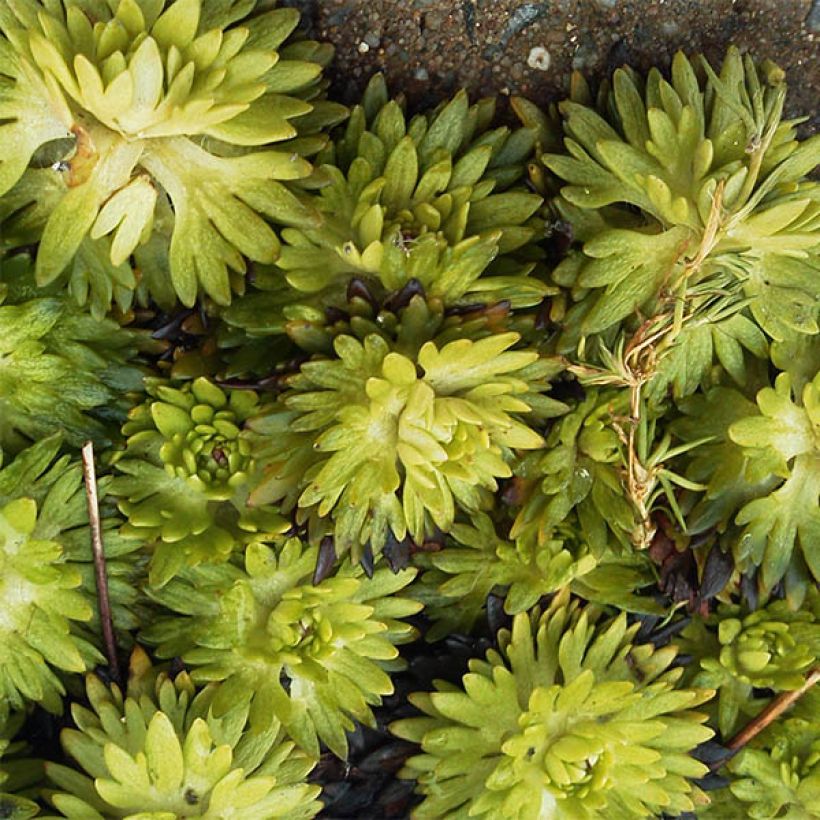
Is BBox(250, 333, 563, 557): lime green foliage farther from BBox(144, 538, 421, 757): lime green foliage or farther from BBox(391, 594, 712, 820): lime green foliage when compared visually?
BBox(391, 594, 712, 820): lime green foliage

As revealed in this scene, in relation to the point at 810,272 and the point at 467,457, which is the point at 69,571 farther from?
the point at 810,272

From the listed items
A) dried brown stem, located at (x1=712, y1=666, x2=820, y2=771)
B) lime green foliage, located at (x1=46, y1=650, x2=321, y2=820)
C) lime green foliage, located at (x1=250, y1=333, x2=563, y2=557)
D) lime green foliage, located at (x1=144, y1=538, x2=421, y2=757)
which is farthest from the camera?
dried brown stem, located at (x1=712, y1=666, x2=820, y2=771)

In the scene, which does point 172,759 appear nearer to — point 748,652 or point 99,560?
point 99,560

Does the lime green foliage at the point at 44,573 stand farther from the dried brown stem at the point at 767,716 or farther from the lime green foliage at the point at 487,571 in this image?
the dried brown stem at the point at 767,716

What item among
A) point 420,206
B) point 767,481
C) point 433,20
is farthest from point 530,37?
point 767,481

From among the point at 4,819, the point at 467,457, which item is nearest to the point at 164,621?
the point at 4,819

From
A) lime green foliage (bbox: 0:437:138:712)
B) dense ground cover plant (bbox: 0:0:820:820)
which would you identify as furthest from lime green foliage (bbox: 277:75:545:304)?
lime green foliage (bbox: 0:437:138:712)
